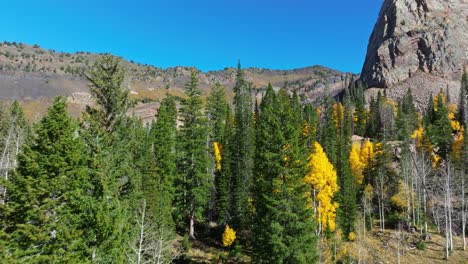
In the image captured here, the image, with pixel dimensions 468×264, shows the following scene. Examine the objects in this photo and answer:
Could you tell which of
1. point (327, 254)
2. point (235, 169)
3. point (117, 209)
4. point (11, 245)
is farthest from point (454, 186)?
point (11, 245)

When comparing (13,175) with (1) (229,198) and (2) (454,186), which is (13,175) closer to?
(1) (229,198)

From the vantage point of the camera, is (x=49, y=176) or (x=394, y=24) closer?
(x=49, y=176)

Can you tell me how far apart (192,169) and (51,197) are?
2503 centimetres

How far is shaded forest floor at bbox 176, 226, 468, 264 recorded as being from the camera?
35219 mm

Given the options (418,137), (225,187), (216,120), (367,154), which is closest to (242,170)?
(225,187)

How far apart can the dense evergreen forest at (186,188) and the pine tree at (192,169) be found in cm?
14

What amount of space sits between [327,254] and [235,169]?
1737cm

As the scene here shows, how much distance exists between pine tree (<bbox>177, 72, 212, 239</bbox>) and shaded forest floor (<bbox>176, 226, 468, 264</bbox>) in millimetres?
3610

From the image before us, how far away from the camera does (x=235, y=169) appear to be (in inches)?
1829

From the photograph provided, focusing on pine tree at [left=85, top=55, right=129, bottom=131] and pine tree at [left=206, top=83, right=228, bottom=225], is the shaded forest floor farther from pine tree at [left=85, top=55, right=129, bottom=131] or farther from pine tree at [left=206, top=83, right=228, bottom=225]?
pine tree at [left=85, top=55, right=129, bottom=131]

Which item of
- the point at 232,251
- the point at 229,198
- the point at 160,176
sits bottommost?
the point at 232,251

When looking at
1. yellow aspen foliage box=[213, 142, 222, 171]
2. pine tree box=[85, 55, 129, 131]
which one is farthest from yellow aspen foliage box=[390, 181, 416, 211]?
pine tree box=[85, 55, 129, 131]

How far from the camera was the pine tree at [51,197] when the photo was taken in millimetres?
14477

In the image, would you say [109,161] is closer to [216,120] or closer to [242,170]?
[242,170]
